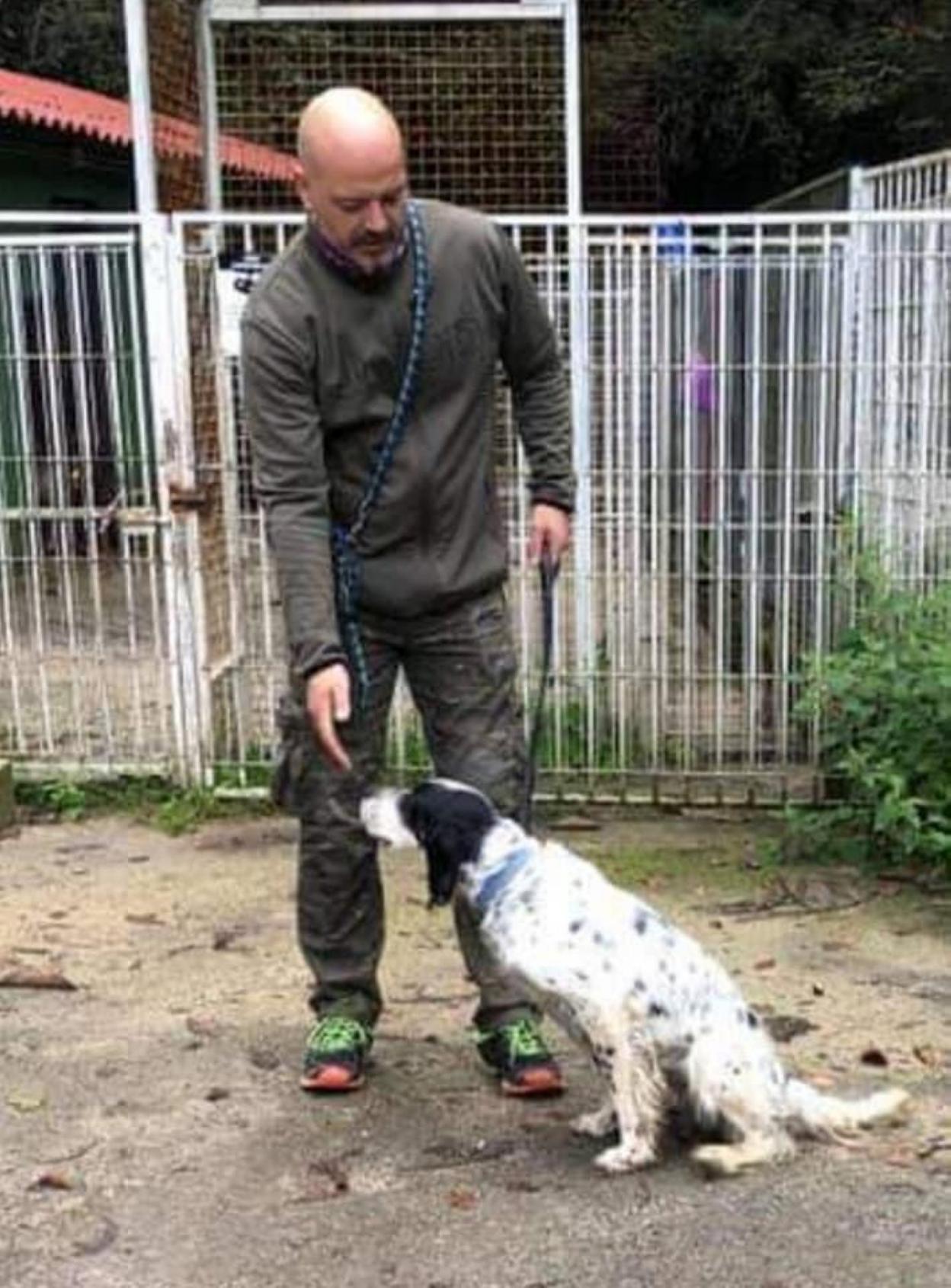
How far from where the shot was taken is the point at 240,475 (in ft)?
19.2

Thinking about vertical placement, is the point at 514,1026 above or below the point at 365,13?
below

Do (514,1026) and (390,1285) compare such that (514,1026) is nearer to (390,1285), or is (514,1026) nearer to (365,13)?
(390,1285)

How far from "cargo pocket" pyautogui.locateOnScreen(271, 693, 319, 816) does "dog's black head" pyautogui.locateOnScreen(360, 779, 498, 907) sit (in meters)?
0.32

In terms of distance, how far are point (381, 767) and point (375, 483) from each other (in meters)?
0.69

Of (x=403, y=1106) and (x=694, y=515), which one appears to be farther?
(x=694, y=515)

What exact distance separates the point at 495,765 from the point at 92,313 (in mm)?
2822

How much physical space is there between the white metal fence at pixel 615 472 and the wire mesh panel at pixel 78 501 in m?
0.01

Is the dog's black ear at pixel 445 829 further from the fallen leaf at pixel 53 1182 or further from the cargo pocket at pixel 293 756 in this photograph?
the fallen leaf at pixel 53 1182

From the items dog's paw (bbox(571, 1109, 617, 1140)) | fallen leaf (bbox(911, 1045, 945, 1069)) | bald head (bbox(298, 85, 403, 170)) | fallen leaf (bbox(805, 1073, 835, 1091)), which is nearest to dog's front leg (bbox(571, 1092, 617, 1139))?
dog's paw (bbox(571, 1109, 617, 1140))

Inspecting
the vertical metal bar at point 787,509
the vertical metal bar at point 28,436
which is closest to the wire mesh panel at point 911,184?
the vertical metal bar at point 787,509

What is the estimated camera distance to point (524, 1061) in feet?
12.6

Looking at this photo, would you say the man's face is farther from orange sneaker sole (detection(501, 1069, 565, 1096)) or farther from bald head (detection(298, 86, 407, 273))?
orange sneaker sole (detection(501, 1069, 565, 1096))

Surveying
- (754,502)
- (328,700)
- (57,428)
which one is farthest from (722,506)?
(328,700)

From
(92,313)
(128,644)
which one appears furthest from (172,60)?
(128,644)
